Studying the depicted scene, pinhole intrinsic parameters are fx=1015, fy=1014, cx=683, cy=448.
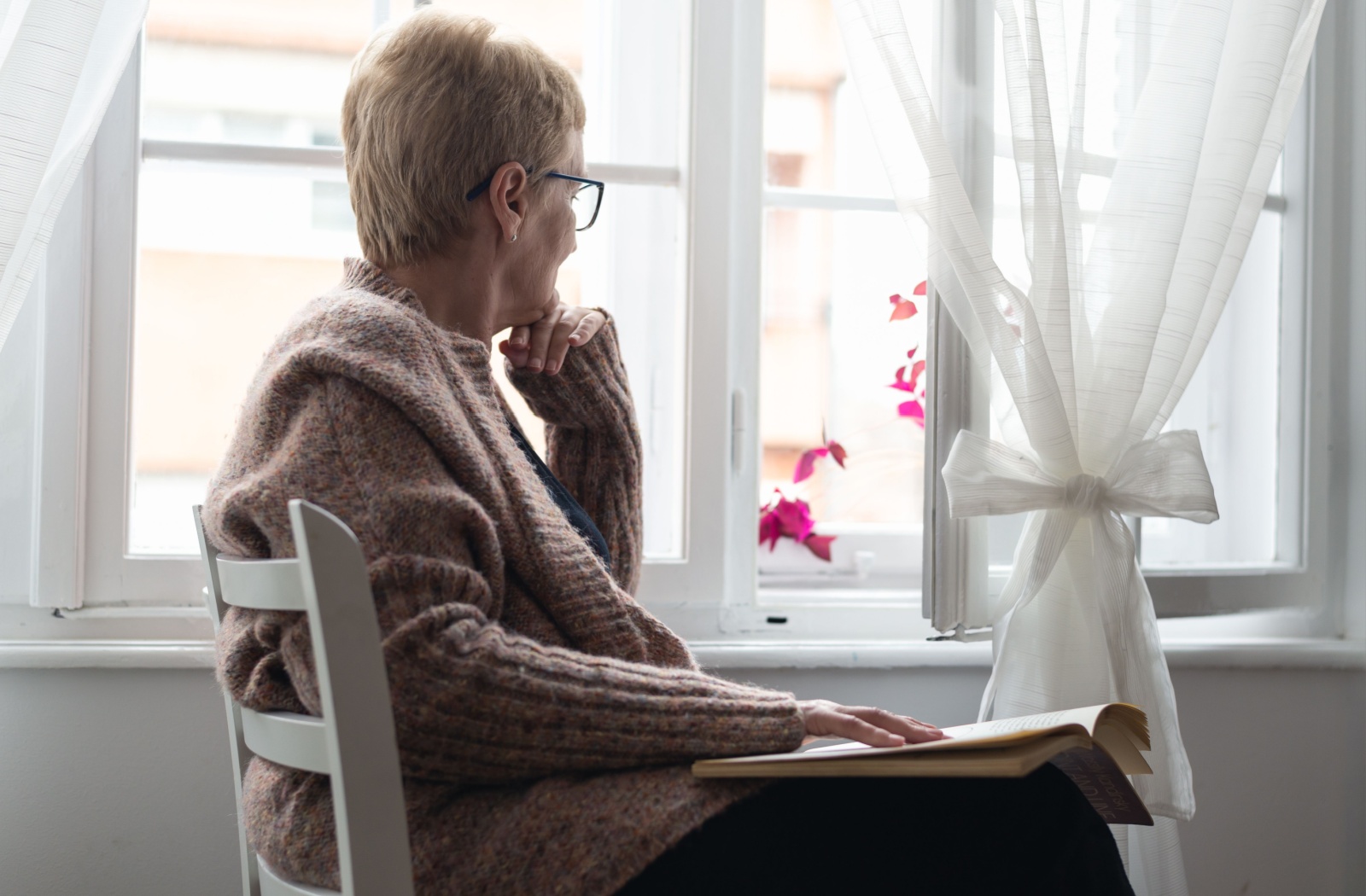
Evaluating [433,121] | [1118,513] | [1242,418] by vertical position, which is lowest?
[1118,513]

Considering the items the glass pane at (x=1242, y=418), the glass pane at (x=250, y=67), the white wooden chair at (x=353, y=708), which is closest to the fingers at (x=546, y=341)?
the glass pane at (x=250, y=67)

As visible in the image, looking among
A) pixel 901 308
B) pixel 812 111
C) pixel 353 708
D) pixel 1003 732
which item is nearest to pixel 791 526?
pixel 901 308

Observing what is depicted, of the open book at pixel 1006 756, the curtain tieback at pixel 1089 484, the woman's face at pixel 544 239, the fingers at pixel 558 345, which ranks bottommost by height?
the open book at pixel 1006 756

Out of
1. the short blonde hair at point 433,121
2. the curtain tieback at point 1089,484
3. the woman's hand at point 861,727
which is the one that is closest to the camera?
the woman's hand at point 861,727

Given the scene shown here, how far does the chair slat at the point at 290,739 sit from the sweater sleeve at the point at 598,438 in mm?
495

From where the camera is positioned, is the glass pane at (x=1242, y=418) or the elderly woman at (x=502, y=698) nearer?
the elderly woman at (x=502, y=698)

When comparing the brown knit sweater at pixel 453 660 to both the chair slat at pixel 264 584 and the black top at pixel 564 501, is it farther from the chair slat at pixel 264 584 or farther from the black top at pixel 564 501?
the black top at pixel 564 501

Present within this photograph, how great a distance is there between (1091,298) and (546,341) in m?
0.67

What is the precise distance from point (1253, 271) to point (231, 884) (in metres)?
1.72

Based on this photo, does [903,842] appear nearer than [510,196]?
Yes

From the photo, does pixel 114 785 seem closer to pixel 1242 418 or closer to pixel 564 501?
pixel 564 501

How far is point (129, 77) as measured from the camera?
1.30 meters

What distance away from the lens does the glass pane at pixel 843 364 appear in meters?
1.60

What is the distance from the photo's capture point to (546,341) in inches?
47.1
